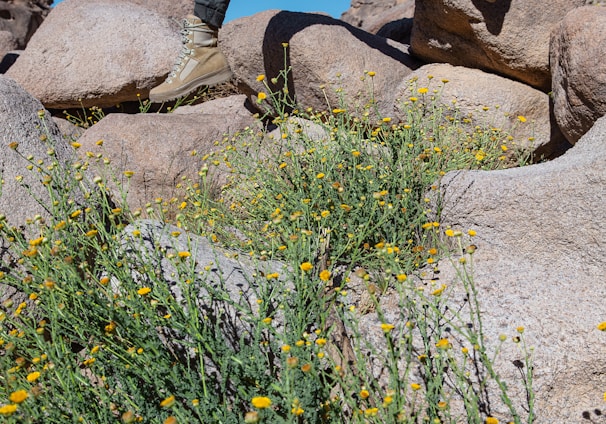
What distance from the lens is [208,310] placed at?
2549mm

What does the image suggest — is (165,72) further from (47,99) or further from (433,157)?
(433,157)

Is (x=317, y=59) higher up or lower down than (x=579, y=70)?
lower down

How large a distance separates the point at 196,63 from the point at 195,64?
0.06 feet

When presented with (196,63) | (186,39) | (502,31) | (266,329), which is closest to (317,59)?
(196,63)

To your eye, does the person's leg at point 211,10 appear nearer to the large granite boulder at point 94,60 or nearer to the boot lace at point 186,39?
the boot lace at point 186,39

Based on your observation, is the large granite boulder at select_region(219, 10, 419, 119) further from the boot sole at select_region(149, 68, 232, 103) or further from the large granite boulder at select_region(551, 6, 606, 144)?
the large granite boulder at select_region(551, 6, 606, 144)

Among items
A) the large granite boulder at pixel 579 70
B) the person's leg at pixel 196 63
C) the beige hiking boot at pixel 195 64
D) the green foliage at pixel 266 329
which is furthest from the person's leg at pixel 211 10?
the large granite boulder at pixel 579 70

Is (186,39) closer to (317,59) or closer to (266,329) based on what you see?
(317,59)

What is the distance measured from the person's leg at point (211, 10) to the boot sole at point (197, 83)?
459mm

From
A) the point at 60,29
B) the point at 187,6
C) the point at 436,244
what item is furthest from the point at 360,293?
the point at 187,6

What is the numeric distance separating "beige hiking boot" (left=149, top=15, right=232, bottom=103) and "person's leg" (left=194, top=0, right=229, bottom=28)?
0.47ft

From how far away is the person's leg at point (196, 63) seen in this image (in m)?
5.43

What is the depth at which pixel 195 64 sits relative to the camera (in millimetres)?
5504

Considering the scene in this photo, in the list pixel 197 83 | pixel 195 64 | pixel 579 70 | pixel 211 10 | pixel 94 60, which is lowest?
pixel 94 60
